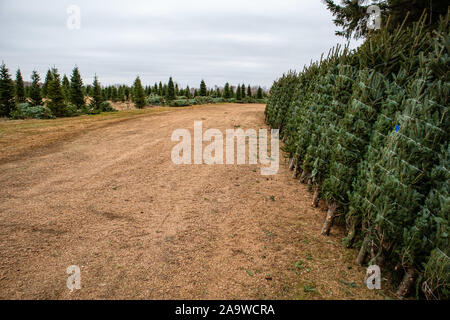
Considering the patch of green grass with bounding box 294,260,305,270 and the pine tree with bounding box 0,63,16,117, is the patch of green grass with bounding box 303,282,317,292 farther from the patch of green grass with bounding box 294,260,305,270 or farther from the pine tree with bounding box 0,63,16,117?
the pine tree with bounding box 0,63,16,117

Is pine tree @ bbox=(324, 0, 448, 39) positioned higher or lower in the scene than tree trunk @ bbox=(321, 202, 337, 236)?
higher

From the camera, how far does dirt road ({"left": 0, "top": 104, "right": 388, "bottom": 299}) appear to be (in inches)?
161

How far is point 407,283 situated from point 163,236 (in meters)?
4.65

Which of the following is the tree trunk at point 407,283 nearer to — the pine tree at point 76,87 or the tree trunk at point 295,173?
the tree trunk at point 295,173

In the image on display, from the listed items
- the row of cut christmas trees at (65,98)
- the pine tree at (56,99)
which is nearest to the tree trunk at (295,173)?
the row of cut christmas trees at (65,98)

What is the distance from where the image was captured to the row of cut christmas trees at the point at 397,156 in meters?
3.46

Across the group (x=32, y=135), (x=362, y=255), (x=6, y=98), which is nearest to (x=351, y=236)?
(x=362, y=255)

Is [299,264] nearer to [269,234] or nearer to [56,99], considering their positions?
[269,234]

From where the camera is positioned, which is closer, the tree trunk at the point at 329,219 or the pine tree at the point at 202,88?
the tree trunk at the point at 329,219

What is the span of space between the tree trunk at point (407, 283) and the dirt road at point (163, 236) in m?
0.40

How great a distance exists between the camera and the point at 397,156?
387 cm

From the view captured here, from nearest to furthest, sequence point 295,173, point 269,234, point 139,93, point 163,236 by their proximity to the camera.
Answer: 1. point 163,236
2. point 269,234
3. point 295,173
4. point 139,93

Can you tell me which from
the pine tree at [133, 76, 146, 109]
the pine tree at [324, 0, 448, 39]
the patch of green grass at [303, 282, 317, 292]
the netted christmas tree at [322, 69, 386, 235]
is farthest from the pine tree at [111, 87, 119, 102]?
the patch of green grass at [303, 282, 317, 292]

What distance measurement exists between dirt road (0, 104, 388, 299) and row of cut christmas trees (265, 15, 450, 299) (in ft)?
2.87
